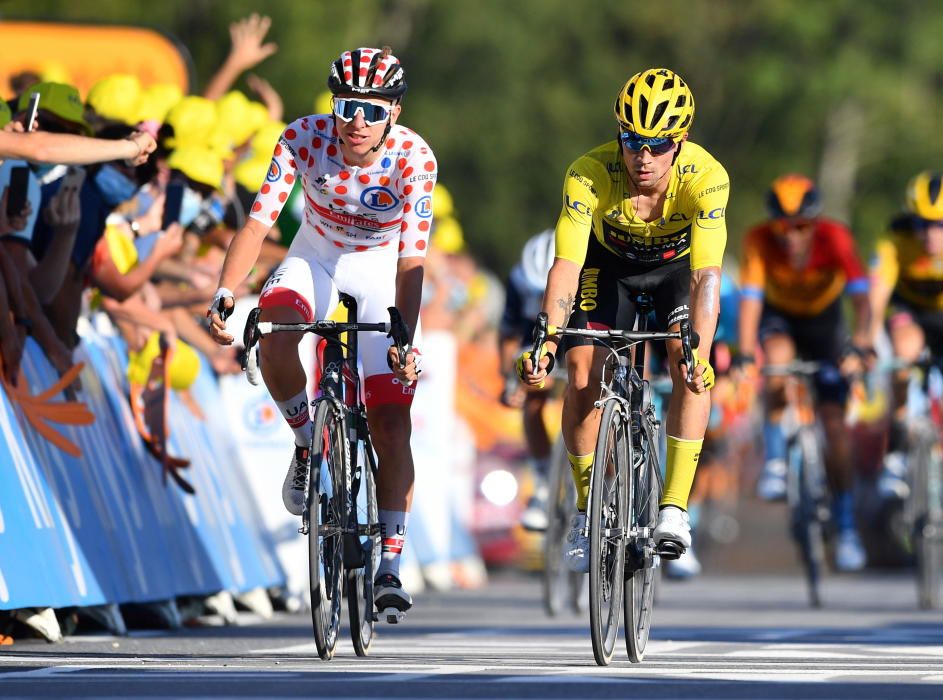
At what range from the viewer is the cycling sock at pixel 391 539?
10234 millimetres

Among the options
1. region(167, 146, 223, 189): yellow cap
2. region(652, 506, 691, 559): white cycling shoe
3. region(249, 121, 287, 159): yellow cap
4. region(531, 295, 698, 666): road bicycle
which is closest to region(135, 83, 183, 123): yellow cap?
region(167, 146, 223, 189): yellow cap

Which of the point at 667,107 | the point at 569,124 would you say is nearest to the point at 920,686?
the point at 667,107

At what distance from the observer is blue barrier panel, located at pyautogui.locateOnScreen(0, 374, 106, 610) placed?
411 inches

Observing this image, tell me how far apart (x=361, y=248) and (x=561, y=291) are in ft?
3.39

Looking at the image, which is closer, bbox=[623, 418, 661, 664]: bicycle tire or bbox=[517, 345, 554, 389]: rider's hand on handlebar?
bbox=[517, 345, 554, 389]: rider's hand on handlebar

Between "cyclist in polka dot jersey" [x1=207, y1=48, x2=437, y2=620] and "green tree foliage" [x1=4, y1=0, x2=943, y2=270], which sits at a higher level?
"green tree foliage" [x1=4, y1=0, x2=943, y2=270]

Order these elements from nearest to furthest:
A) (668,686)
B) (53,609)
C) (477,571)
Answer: (668,686) < (53,609) < (477,571)

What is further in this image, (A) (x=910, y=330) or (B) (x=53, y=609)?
(A) (x=910, y=330)

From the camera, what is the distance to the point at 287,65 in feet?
142

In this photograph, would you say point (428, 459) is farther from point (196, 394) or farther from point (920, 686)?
point (920, 686)

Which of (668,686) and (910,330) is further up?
(910,330)

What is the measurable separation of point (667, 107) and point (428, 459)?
9.29m

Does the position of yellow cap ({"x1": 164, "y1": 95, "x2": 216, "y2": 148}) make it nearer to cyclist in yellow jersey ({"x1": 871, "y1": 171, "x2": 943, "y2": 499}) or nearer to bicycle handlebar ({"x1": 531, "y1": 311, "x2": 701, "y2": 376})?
bicycle handlebar ({"x1": 531, "y1": 311, "x2": 701, "y2": 376})

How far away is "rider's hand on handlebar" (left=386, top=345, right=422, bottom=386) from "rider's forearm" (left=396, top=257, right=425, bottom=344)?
22cm
